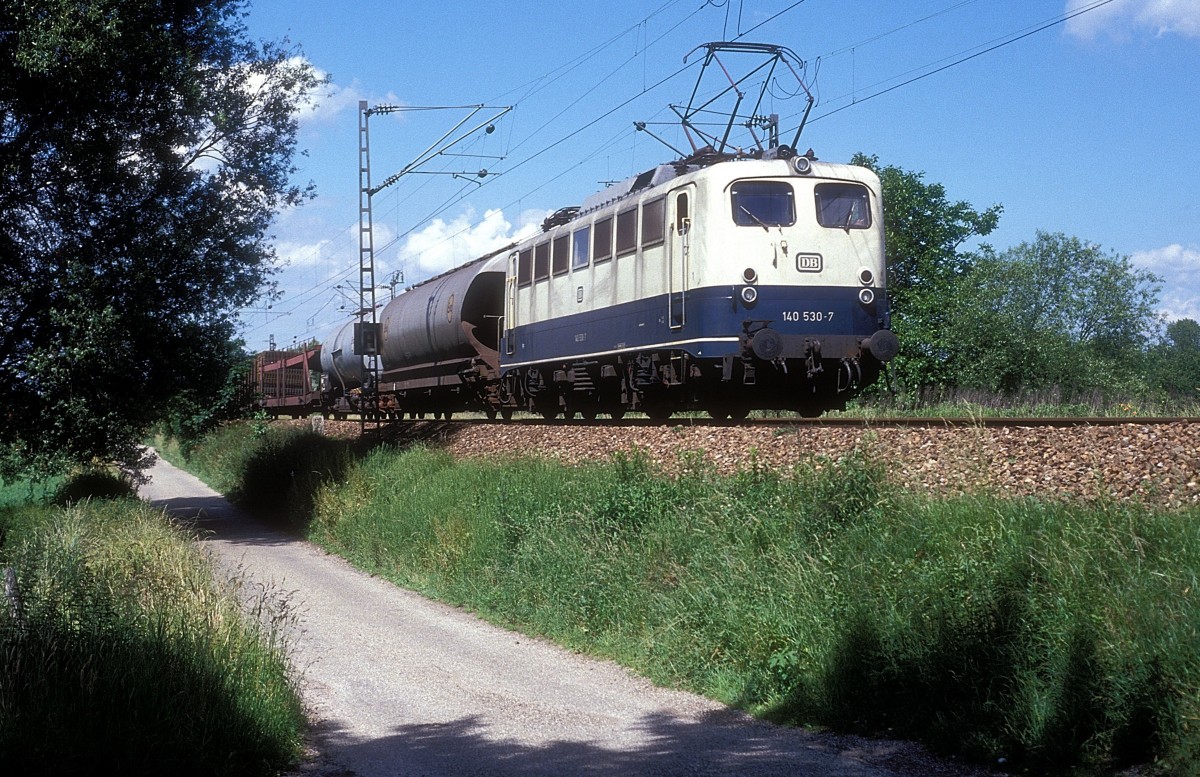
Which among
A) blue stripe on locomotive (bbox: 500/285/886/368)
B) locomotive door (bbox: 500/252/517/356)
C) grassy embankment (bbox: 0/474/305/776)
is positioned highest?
locomotive door (bbox: 500/252/517/356)

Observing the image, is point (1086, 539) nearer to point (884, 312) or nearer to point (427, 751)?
point (427, 751)

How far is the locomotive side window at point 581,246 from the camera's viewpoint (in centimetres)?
1884

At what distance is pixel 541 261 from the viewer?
69.3 ft

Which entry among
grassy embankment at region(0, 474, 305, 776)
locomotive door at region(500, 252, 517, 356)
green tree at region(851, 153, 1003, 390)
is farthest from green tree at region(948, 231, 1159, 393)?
grassy embankment at region(0, 474, 305, 776)

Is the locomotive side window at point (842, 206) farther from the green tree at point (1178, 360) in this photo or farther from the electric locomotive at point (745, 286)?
the green tree at point (1178, 360)

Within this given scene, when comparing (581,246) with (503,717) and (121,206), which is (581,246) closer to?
(121,206)

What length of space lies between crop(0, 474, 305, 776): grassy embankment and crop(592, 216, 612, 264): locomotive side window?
9722 millimetres

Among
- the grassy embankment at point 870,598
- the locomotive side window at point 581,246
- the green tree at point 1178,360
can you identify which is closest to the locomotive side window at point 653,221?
the locomotive side window at point 581,246

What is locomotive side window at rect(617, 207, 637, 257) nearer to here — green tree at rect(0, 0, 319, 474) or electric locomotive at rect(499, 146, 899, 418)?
electric locomotive at rect(499, 146, 899, 418)

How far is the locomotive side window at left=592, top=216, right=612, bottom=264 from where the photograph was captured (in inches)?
708

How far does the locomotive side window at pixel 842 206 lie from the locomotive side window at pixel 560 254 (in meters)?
5.18

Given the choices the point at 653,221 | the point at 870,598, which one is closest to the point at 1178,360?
the point at 653,221

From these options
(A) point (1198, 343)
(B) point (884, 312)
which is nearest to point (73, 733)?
(B) point (884, 312)

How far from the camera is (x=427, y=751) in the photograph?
7707 mm
